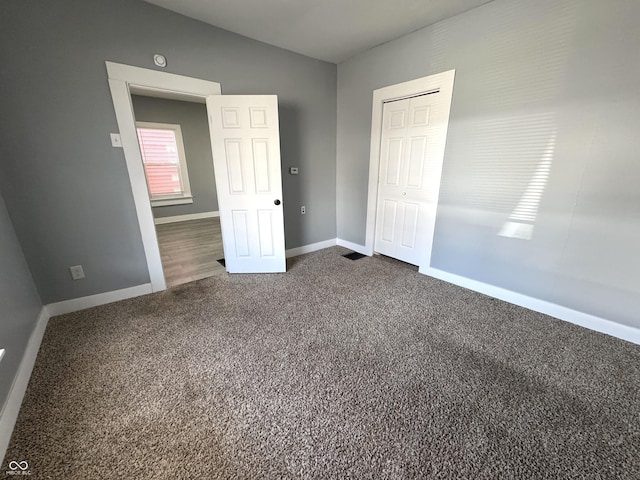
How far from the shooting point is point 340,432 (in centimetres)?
128

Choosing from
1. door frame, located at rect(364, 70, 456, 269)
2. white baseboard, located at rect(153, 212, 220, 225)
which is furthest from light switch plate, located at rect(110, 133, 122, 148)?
white baseboard, located at rect(153, 212, 220, 225)

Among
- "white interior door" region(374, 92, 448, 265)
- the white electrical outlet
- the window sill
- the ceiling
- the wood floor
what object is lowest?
the wood floor

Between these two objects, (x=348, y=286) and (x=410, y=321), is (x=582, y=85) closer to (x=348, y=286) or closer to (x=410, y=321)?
(x=410, y=321)

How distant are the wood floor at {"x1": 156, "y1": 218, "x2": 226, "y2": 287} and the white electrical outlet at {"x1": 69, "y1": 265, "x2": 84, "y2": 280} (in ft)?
2.48

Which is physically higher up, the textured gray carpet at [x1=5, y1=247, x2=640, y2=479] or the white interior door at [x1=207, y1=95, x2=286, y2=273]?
the white interior door at [x1=207, y1=95, x2=286, y2=273]

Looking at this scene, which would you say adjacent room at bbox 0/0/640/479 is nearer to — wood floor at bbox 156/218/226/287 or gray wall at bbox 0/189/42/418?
gray wall at bbox 0/189/42/418

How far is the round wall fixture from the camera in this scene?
7.68ft

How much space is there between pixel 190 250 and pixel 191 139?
313 centimetres

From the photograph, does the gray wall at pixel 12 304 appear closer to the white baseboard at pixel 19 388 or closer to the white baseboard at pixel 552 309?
the white baseboard at pixel 19 388

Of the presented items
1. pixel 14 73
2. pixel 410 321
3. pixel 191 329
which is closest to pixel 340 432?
pixel 410 321

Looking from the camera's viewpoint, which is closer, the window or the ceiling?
the ceiling

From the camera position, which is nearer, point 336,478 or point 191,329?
point 336,478

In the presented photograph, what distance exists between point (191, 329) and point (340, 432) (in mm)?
1438

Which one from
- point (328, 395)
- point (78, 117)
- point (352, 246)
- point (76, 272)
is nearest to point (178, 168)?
point (78, 117)
